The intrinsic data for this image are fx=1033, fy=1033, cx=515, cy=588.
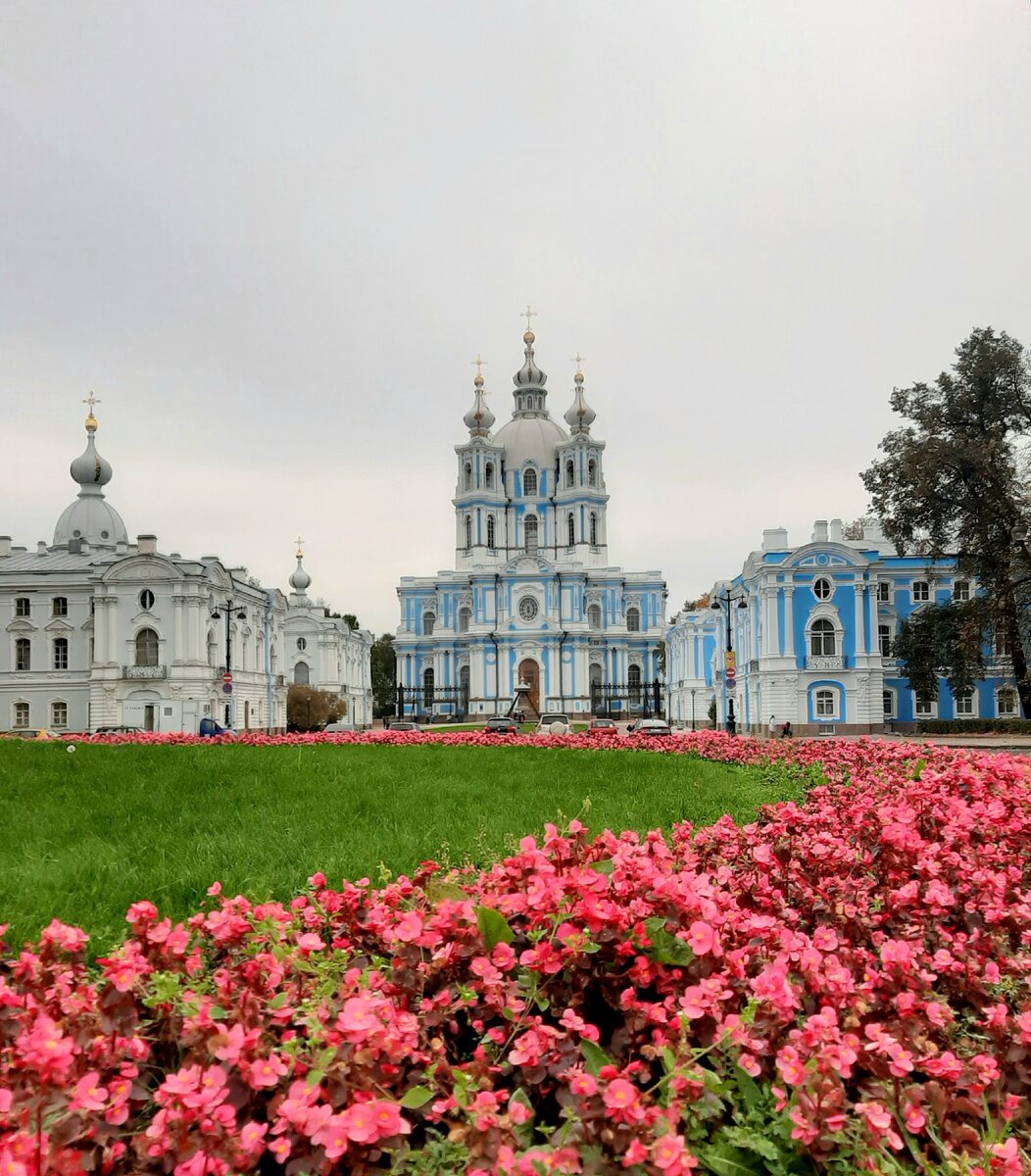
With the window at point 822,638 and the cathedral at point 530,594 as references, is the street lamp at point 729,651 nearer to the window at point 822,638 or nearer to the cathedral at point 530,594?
the window at point 822,638

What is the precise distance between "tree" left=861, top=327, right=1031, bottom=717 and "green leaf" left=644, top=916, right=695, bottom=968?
2864cm

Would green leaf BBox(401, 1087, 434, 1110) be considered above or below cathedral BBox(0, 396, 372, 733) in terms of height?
below

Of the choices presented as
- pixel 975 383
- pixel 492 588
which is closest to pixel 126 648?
pixel 492 588

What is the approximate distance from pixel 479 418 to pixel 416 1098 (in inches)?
3228

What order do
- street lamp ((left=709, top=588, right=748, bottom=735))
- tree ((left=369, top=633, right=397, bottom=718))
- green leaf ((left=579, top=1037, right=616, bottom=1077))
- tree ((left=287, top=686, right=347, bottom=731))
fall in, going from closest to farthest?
1. green leaf ((left=579, top=1037, right=616, bottom=1077))
2. street lamp ((left=709, top=588, right=748, bottom=735))
3. tree ((left=287, top=686, right=347, bottom=731))
4. tree ((left=369, top=633, right=397, bottom=718))

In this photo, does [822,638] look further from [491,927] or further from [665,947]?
[491,927]

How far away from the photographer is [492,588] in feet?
242

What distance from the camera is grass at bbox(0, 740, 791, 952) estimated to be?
19.4ft

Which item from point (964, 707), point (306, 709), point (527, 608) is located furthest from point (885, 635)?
point (306, 709)

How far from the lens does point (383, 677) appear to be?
100000 millimetres

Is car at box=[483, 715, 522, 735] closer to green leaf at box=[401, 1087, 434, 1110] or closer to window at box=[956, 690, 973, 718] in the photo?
green leaf at box=[401, 1087, 434, 1110]

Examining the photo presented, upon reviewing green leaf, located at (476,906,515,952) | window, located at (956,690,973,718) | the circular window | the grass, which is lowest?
window, located at (956,690,973,718)

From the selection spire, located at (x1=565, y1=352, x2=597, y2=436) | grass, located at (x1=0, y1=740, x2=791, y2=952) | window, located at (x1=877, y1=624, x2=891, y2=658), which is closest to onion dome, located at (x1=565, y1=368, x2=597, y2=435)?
spire, located at (x1=565, y1=352, x2=597, y2=436)

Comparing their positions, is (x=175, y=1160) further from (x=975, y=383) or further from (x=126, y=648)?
(x=126, y=648)
